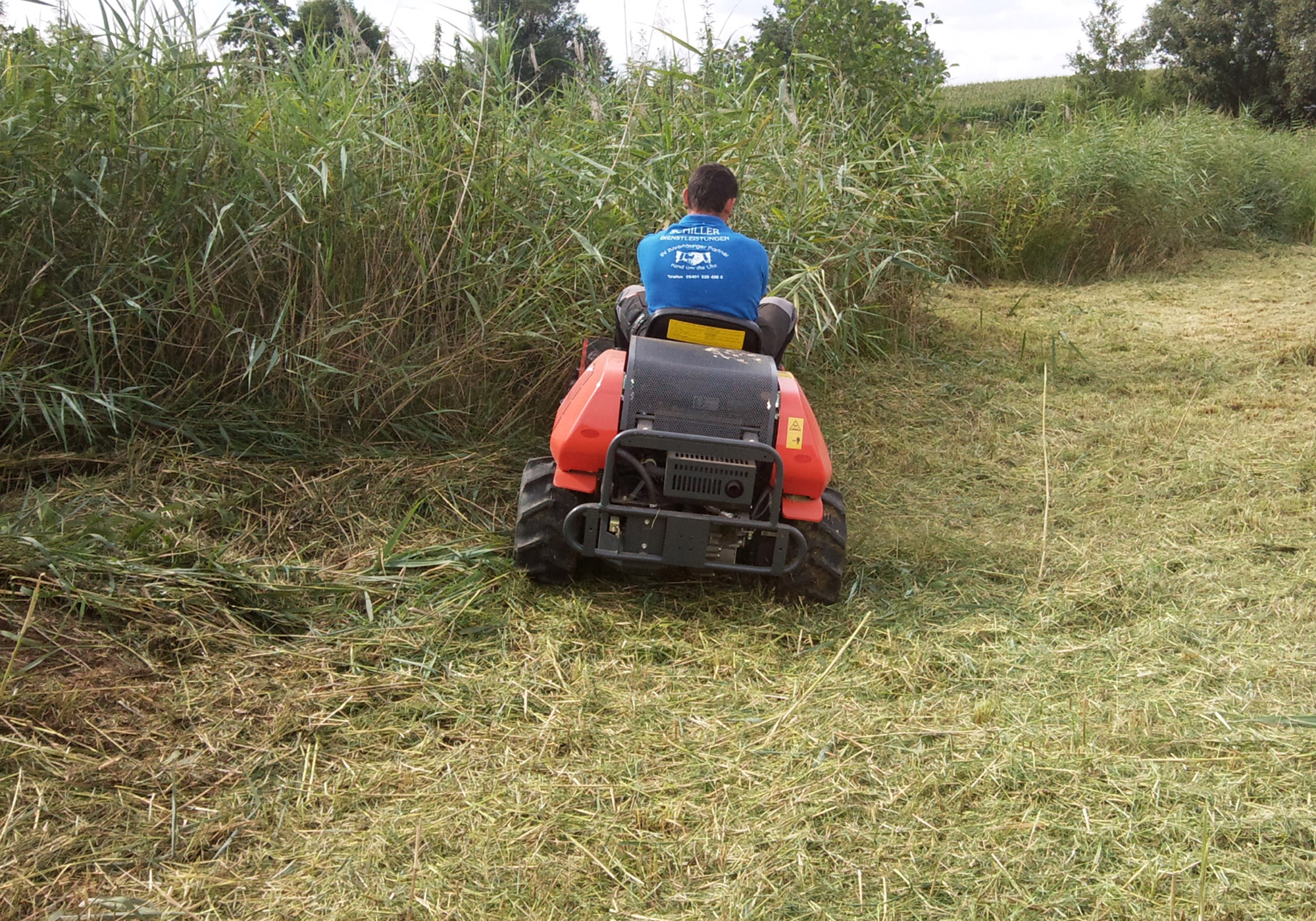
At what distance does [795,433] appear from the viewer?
10.6 ft

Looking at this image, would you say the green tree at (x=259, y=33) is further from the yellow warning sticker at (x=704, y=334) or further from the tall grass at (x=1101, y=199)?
the tall grass at (x=1101, y=199)

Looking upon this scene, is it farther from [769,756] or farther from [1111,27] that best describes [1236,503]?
[1111,27]

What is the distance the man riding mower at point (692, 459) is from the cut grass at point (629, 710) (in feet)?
0.69

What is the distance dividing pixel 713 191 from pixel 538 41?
Result: 1.99m

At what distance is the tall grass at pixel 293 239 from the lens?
12.5 feet

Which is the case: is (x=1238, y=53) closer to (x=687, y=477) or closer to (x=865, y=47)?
(x=865, y=47)

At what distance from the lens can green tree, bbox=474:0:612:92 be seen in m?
4.86

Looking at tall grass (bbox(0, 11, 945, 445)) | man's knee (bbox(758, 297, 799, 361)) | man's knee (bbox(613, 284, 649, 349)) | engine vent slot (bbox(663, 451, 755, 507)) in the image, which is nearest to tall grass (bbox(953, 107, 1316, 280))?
tall grass (bbox(0, 11, 945, 445))

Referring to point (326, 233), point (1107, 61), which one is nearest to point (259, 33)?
point (326, 233)

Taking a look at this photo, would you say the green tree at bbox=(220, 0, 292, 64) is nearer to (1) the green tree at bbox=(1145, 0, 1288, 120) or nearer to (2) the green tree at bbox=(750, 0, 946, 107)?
(2) the green tree at bbox=(750, 0, 946, 107)

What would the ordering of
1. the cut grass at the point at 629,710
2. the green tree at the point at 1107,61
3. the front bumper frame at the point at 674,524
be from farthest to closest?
the green tree at the point at 1107,61, the front bumper frame at the point at 674,524, the cut grass at the point at 629,710

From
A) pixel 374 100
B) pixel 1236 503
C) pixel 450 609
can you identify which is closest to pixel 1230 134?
pixel 1236 503

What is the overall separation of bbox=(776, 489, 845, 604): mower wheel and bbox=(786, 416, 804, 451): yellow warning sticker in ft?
0.87

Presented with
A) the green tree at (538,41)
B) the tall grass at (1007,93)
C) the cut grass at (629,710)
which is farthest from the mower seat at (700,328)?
the tall grass at (1007,93)
